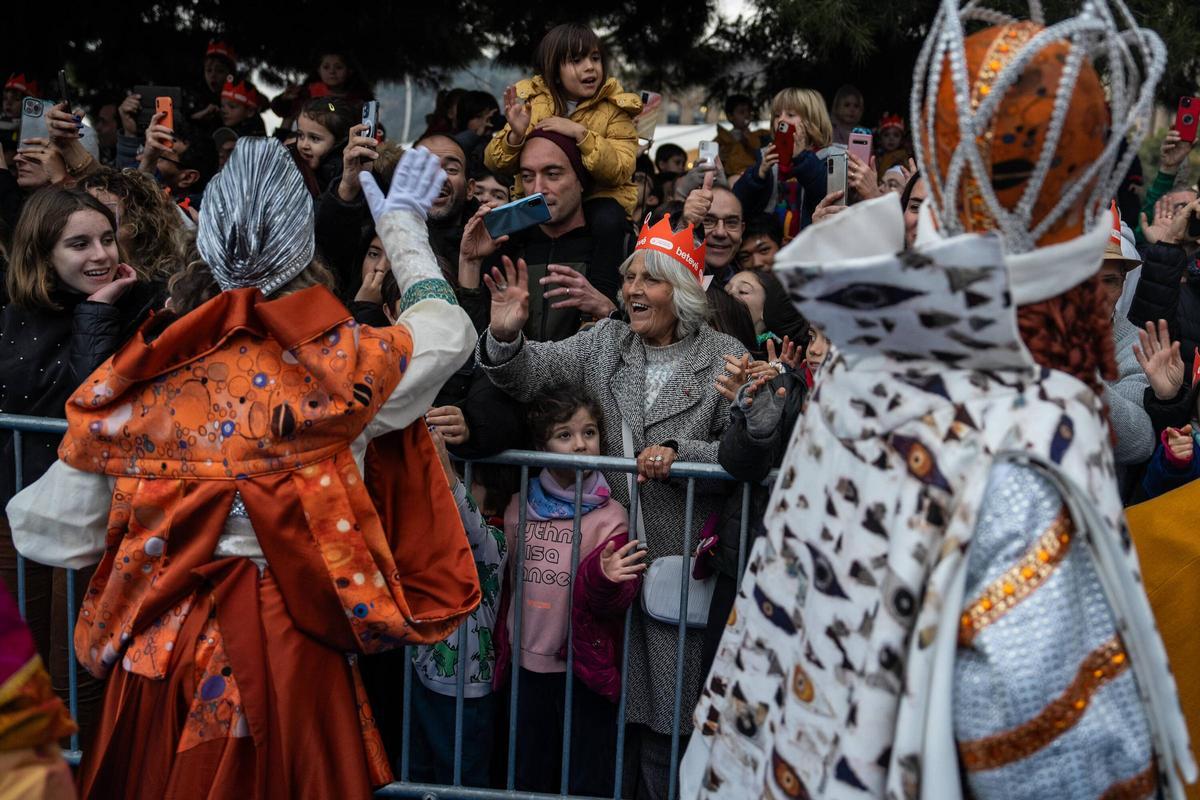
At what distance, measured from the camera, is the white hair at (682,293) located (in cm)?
429

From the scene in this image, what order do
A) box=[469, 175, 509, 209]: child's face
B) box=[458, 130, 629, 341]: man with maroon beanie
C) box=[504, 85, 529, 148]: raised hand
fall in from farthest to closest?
box=[469, 175, 509, 209]: child's face < box=[504, 85, 529, 148]: raised hand < box=[458, 130, 629, 341]: man with maroon beanie

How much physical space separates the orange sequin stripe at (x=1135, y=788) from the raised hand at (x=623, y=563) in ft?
6.99

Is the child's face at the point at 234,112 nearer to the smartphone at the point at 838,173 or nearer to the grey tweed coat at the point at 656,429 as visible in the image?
the smartphone at the point at 838,173

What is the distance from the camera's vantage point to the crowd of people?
2.00 meters

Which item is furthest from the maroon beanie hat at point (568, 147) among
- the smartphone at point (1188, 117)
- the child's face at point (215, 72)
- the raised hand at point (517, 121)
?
the child's face at point (215, 72)

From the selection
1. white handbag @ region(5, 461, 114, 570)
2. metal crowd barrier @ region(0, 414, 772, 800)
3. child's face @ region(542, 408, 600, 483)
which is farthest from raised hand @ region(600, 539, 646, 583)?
white handbag @ region(5, 461, 114, 570)

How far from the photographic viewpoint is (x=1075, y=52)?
185cm

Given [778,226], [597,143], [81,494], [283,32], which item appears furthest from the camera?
[283,32]

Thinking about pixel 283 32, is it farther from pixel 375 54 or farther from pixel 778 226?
pixel 778 226

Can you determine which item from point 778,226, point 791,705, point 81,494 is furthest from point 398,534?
point 778,226

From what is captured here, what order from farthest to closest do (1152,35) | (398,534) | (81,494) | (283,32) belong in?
1. (283,32)
2. (398,534)
3. (81,494)
4. (1152,35)

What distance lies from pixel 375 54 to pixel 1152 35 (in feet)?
27.0

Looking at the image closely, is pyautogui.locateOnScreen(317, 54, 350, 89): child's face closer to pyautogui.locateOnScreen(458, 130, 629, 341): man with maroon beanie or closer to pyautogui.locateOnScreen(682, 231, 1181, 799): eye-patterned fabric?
pyautogui.locateOnScreen(458, 130, 629, 341): man with maroon beanie

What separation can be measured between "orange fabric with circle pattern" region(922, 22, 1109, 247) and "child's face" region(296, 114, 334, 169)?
4.93m
